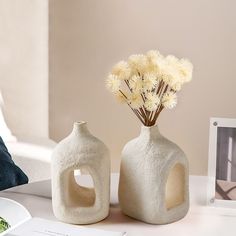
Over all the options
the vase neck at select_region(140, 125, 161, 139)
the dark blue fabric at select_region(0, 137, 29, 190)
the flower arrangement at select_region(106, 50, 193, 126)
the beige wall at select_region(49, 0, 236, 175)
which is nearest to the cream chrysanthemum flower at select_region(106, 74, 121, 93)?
the flower arrangement at select_region(106, 50, 193, 126)

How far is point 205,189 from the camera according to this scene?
46.8 inches

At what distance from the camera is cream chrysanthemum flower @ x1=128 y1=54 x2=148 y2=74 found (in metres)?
0.95

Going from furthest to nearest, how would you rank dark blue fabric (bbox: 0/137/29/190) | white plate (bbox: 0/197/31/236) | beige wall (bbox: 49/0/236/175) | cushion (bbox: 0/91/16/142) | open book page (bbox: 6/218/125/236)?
beige wall (bbox: 49/0/236/175) → cushion (bbox: 0/91/16/142) → dark blue fabric (bbox: 0/137/29/190) → white plate (bbox: 0/197/31/236) → open book page (bbox: 6/218/125/236)

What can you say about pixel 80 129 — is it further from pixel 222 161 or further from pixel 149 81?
pixel 222 161

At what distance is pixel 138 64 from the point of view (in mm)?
950

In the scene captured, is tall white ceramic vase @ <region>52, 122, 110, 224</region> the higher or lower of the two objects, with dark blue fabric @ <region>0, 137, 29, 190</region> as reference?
higher

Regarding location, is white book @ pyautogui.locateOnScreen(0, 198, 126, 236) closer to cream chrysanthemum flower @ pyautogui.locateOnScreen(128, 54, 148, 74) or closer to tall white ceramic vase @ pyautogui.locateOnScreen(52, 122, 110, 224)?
tall white ceramic vase @ pyautogui.locateOnScreen(52, 122, 110, 224)

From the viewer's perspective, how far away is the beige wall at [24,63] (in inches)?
83.3

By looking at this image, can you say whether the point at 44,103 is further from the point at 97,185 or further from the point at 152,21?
the point at 97,185

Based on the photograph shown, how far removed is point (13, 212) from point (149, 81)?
45 centimetres

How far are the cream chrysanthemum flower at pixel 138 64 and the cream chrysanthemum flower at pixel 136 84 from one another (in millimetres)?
18

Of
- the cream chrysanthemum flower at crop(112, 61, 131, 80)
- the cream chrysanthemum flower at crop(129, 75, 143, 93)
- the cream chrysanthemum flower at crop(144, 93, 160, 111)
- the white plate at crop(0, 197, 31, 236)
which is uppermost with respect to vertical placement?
the cream chrysanthemum flower at crop(112, 61, 131, 80)

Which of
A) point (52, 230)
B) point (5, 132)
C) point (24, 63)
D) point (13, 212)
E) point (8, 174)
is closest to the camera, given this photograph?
point (52, 230)

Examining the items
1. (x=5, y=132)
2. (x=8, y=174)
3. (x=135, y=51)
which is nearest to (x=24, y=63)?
(x=5, y=132)
